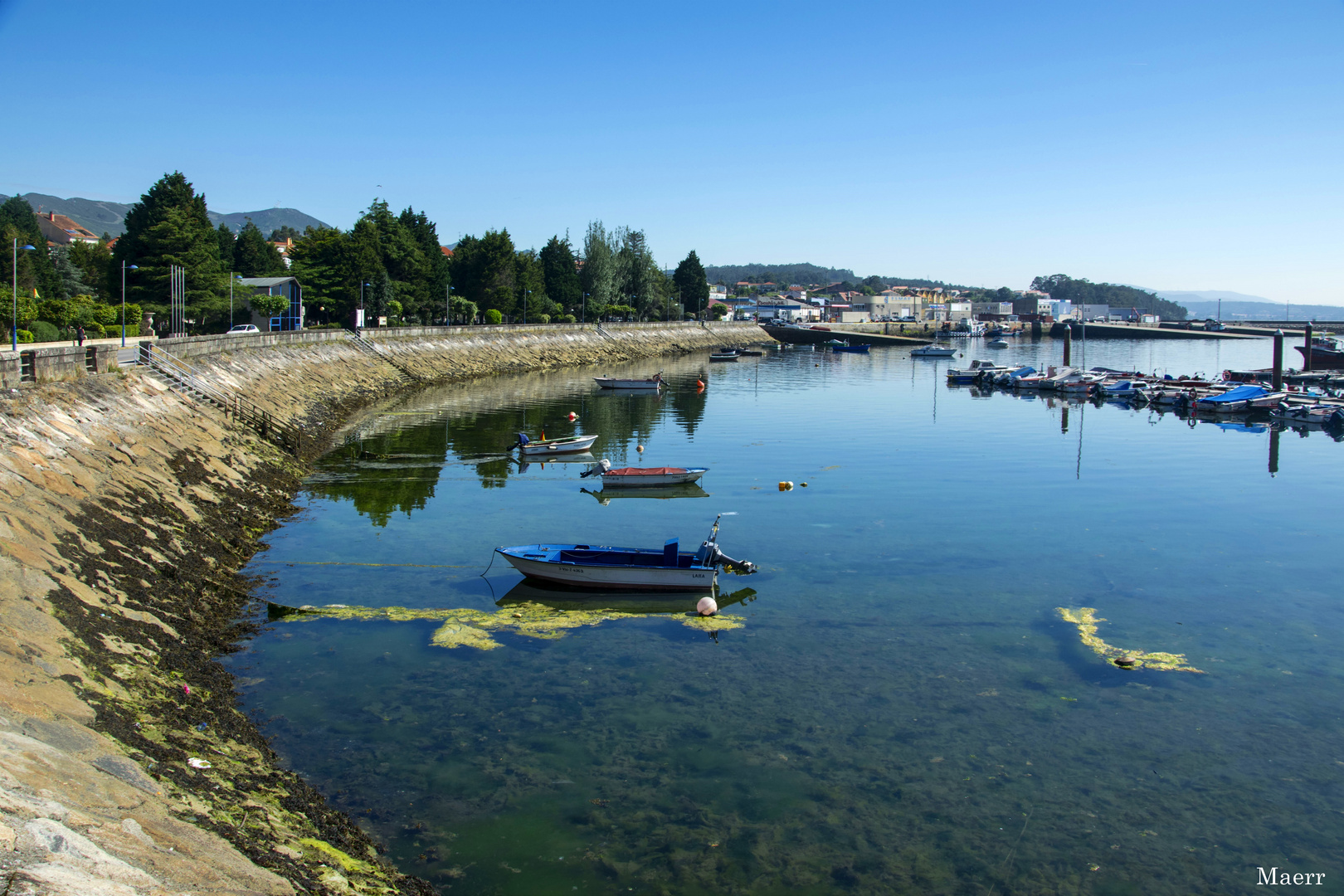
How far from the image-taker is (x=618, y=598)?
92.4 feet

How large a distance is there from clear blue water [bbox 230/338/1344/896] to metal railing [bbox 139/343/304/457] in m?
7.26

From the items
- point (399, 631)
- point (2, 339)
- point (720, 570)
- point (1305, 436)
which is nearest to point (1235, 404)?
point (1305, 436)

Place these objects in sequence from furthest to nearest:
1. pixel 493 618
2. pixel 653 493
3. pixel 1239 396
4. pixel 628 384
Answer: pixel 628 384 → pixel 1239 396 → pixel 653 493 → pixel 493 618

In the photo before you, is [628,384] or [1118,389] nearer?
[628,384]

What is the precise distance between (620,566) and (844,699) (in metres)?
9.26

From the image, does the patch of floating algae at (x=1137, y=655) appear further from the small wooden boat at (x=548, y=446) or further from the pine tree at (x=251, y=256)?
the pine tree at (x=251, y=256)

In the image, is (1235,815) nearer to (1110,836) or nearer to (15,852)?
(1110,836)

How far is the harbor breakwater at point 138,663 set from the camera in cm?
1184

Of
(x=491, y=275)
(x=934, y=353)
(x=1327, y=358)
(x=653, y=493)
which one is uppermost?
(x=491, y=275)

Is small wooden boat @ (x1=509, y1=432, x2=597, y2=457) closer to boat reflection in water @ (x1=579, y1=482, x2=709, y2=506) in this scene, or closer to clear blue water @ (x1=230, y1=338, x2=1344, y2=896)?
clear blue water @ (x1=230, y1=338, x2=1344, y2=896)

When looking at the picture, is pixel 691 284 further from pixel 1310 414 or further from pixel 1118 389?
pixel 1310 414

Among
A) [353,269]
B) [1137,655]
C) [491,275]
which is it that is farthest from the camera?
[491,275]

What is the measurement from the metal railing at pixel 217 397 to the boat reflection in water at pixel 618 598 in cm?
2434

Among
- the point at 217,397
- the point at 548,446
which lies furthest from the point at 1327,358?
the point at 217,397
